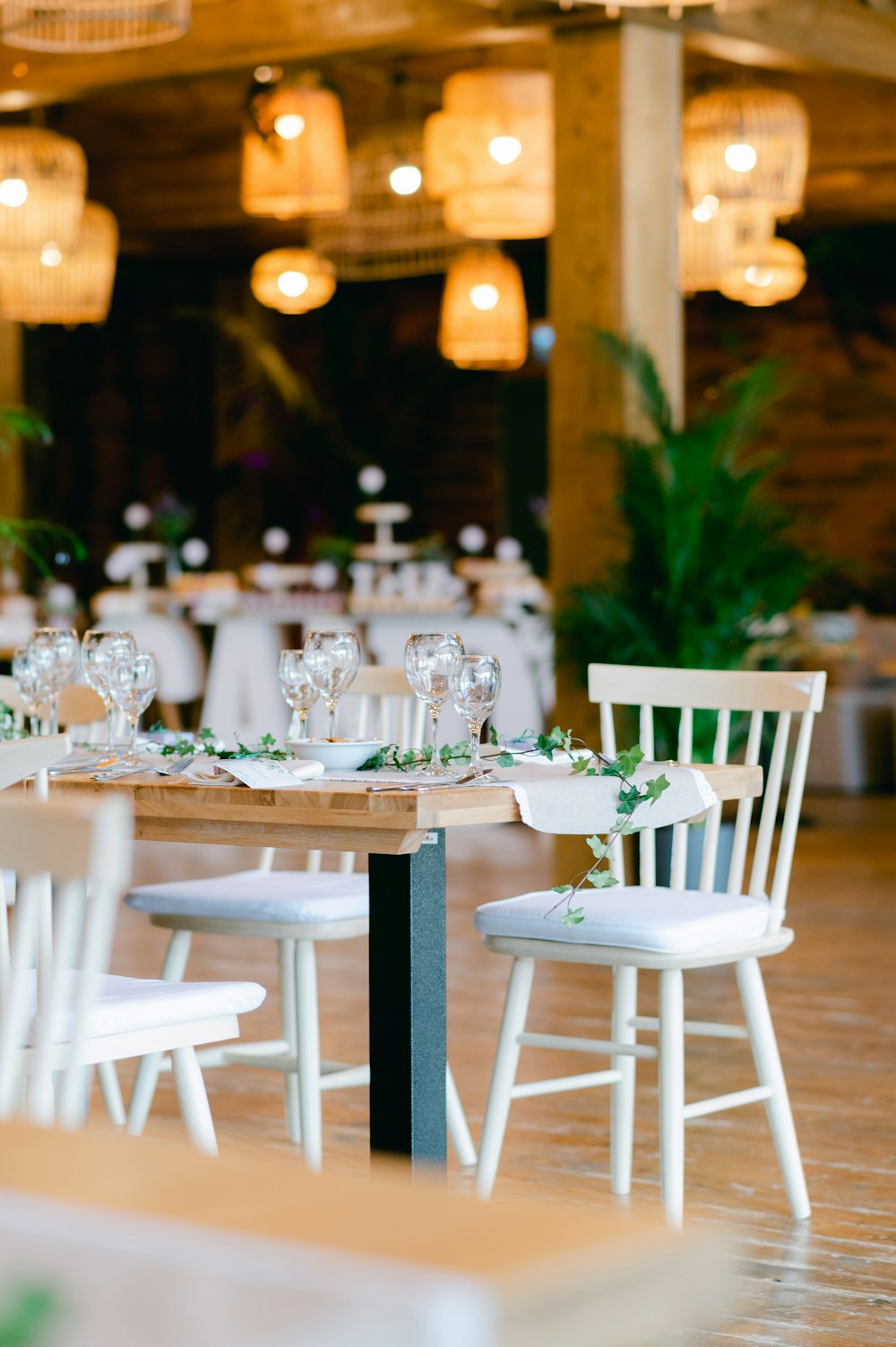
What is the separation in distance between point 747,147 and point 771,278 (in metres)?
2.07

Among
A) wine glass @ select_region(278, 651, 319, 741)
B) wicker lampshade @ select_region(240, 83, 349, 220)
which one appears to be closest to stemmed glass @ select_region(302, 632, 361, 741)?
wine glass @ select_region(278, 651, 319, 741)

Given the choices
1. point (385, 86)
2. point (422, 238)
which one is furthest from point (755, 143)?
point (385, 86)

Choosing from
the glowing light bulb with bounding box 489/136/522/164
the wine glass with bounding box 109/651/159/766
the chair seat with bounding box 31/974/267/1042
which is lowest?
the chair seat with bounding box 31/974/267/1042

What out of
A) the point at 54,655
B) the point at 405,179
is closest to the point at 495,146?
the point at 405,179

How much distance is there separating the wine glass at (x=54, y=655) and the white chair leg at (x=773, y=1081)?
1.16 meters

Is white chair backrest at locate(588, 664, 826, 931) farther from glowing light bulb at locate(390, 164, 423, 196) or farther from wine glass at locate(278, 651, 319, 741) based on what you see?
glowing light bulb at locate(390, 164, 423, 196)

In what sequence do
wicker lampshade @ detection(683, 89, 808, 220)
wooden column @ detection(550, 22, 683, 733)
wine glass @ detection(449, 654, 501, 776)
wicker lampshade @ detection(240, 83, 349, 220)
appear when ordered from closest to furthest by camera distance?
wine glass @ detection(449, 654, 501, 776) → wooden column @ detection(550, 22, 683, 733) → wicker lampshade @ detection(240, 83, 349, 220) → wicker lampshade @ detection(683, 89, 808, 220)

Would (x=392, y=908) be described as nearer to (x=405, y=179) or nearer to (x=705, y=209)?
(x=705, y=209)

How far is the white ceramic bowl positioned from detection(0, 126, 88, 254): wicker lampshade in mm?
4996

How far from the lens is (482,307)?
9273mm

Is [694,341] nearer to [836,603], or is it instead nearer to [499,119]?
[836,603]

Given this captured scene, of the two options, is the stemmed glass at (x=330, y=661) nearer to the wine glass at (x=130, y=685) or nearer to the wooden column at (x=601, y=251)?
the wine glass at (x=130, y=685)

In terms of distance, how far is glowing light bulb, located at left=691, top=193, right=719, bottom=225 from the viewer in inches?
294

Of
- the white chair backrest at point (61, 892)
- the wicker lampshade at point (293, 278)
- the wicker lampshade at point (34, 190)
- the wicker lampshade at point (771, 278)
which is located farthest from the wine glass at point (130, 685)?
the wicker lampshade at point (293, 278)
